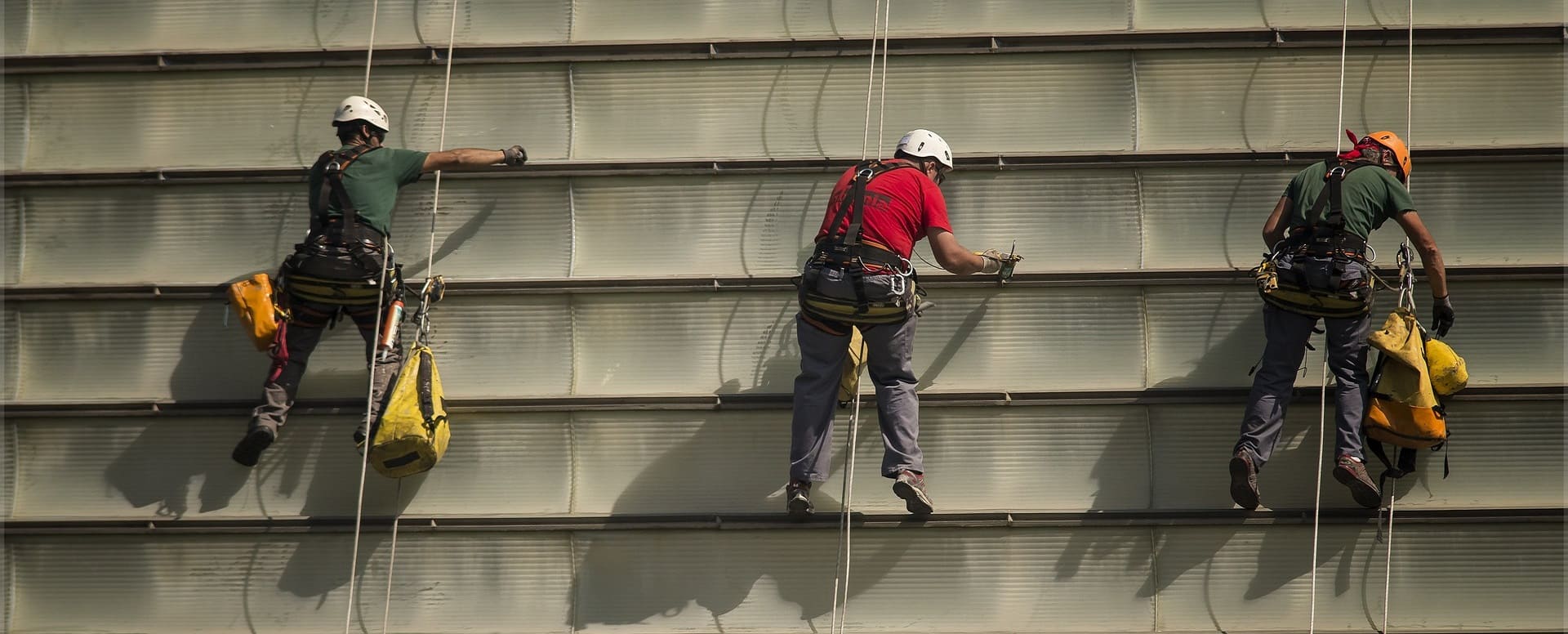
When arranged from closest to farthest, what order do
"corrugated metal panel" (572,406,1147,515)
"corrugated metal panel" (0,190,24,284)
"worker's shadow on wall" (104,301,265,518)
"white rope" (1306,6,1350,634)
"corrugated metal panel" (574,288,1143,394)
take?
1. "white rope" (1306,6,1350,634)
2. "corrugated metal panel" (572,406,1147,515)
3. "corrugated metal panel" (574,288,1143,394)
4. "worker's shadow on wall" (104,301,265,518)
5. "corrugated metal panel" (0,190,24,284)

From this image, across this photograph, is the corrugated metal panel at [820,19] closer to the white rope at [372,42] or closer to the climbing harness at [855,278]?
the white rope at [372,42]

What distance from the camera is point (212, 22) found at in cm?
808

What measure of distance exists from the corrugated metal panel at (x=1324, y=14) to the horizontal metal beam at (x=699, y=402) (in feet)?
6.44

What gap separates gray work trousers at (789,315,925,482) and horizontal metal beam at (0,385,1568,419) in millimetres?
543

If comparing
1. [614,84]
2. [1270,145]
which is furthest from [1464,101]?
[614,84]

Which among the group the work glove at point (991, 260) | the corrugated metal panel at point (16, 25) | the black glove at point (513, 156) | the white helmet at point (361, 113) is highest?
the corrugated metal panel at point (16, 25)

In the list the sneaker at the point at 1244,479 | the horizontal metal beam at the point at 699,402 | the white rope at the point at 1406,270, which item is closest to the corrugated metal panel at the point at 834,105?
the horizontal metal beam at the point at 699,402

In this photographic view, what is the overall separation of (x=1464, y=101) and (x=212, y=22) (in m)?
6.81

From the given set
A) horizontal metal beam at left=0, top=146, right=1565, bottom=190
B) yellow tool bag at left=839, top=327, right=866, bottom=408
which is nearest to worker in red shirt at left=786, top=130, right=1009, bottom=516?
yellow tool bag at left=839, top=327, right=866, bottom=408

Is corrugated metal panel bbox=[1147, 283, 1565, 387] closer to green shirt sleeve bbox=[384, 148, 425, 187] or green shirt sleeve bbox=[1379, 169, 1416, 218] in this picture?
green shirt sleeve bbox=[1379, 169, 1416, 218]

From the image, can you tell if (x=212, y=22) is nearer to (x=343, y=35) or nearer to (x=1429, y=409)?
(x=343, y=35)

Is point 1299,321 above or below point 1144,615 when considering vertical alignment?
above

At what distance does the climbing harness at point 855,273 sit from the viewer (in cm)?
664

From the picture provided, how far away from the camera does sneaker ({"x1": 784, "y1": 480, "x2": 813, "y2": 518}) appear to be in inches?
273
